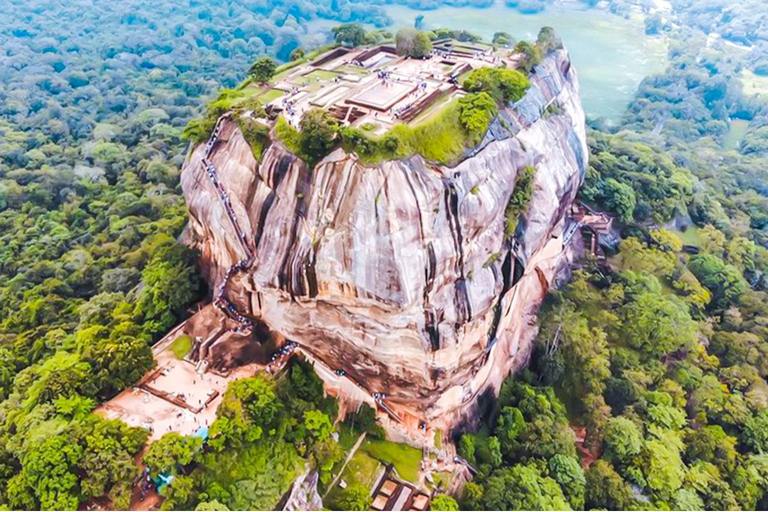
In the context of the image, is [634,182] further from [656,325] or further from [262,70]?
[262,70]

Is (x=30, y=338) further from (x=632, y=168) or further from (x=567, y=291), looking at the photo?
(x=632, y=168)

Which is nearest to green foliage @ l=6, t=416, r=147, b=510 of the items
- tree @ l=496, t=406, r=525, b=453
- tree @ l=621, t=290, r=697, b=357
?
tree @ l=496, t=406, r=525, b=453

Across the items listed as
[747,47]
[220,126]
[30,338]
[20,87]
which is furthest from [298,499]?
[747,47]

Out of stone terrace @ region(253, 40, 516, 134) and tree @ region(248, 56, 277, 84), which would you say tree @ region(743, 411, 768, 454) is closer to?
stone terrace @ region(253, 40, 516, 134)

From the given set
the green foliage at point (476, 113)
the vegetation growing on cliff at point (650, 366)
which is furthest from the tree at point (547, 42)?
the vegetation growing on cliff at point (650, 366)

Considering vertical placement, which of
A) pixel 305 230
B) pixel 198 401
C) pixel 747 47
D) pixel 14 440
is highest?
pixel 305 230

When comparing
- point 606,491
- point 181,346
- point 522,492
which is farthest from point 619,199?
point 181,346

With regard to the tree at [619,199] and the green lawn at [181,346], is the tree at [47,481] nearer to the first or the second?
the green lawn at [181,346]
